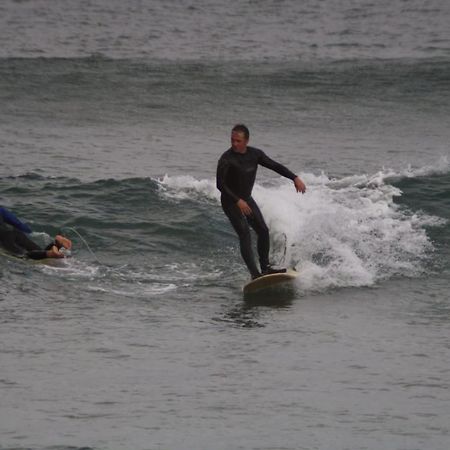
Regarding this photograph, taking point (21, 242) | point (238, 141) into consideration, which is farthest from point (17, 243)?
point (238, 141)

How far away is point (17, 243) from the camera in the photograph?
1412cm

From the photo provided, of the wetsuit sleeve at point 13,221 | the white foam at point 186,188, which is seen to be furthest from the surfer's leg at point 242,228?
the white foam at point 186,188

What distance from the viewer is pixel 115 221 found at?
53.3ft

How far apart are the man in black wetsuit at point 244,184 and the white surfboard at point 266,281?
0.12m

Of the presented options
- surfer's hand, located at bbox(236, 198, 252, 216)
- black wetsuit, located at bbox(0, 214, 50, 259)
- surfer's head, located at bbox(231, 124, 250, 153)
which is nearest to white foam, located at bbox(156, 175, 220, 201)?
black wetsuit, located at bbox(0, 214, 50, 259)

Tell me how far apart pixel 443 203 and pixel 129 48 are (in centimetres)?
1595

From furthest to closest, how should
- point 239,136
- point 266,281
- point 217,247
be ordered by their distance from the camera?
point 217,247 < point 266,281 < point 239,136

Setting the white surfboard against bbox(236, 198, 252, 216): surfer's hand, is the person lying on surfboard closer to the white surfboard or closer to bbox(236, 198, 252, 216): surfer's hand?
the white surfboard

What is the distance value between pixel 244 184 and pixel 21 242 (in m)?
2.78

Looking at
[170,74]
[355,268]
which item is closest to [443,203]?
[355,268]

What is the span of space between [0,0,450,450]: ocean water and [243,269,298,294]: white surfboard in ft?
0.52

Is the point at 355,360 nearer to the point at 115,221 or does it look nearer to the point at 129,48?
the point at 115,221

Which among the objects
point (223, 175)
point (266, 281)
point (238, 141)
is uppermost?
point (238, 141)

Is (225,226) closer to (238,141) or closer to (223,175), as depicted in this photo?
(223,175)
